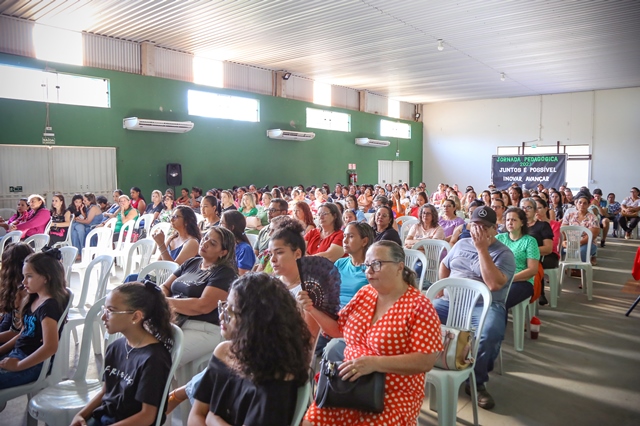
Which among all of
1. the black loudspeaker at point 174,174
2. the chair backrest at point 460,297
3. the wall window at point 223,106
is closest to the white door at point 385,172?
the wall window at point 223,106

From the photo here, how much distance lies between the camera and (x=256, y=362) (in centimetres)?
148

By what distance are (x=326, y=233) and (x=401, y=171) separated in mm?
15049

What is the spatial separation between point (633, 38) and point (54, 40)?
37.1ft

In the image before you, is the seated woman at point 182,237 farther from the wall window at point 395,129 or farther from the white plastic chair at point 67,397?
the wall window at point 395,129

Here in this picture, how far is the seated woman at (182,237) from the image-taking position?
12.2 feet

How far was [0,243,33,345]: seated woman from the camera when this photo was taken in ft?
8.66

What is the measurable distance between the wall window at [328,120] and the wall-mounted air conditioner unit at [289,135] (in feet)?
2.11

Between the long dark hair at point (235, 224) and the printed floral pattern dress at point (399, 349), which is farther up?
the long dark hair at point (235, 224)

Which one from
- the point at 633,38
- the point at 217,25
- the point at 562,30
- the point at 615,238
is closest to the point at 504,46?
the point at 562,30

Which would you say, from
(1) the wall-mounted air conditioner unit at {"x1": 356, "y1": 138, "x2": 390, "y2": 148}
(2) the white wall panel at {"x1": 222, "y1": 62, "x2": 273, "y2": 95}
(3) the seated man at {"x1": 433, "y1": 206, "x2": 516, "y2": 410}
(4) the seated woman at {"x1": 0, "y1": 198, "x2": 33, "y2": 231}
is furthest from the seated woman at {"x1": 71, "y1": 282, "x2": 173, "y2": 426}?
Answer: (1) the wall-mounted air conditioner unit at {"x1": 356, "y1": 138, "x2": 390, "y2": 148}

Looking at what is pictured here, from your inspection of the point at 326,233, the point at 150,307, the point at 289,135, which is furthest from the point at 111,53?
the point at 150,307

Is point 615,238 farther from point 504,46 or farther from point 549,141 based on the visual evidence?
point 549,141

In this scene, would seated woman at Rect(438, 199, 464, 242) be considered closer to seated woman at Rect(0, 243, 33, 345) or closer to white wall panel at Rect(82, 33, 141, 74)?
seated woman at Rect(0, 243, 33, 345)

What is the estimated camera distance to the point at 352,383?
1.82m
